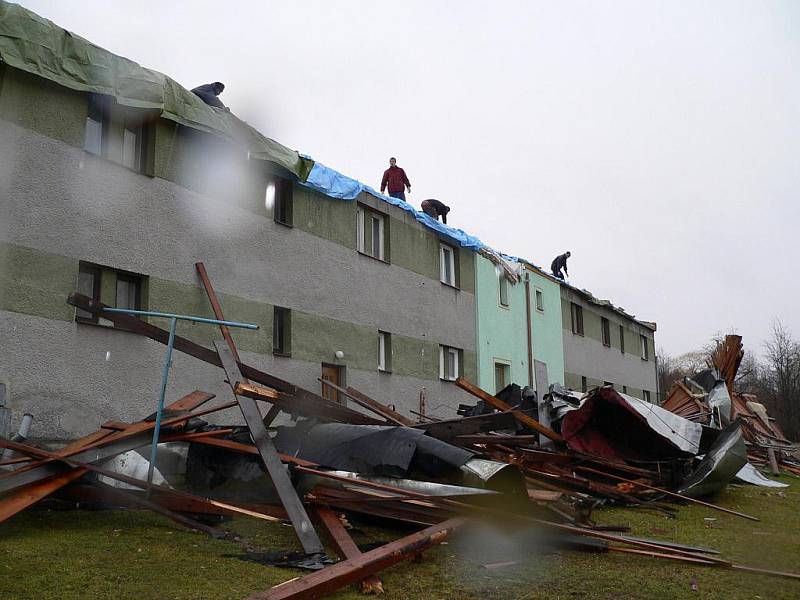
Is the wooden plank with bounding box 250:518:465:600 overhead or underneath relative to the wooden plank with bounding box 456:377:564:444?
underneath

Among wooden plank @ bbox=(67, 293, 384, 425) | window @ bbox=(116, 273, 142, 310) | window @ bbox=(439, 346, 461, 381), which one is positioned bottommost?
wooden plank @ bbox=(67, 293, 384, 425)

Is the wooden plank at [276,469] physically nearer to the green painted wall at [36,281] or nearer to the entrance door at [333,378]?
the green painted wall at [36,281]

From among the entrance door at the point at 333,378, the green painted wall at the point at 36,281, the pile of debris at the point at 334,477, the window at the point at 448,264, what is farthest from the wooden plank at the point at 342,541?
the window at the point at 448,264

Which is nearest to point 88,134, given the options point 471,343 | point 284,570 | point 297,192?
point 297,192

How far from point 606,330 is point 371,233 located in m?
17.5

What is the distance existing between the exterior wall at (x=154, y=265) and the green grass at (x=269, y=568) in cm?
281

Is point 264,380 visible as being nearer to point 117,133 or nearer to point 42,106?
point 117,133

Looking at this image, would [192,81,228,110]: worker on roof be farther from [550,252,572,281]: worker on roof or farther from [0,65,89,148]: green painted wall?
[550,252,572,281]: worker on roof

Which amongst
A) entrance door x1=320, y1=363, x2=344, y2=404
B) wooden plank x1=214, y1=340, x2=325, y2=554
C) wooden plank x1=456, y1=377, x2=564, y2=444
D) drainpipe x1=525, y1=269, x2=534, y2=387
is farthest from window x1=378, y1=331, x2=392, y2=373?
wooden plank x1=214, y1=340, x2=325, y2=554

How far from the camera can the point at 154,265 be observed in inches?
423

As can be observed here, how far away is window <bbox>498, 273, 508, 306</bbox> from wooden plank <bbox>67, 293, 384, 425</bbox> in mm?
12950

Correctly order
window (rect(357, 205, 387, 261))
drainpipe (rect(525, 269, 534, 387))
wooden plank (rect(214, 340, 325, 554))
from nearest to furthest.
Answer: wooden plank (rect(214, 340, 325, 554)) < window (rect(357, 205, 387, 261)) < drainpipe (rect(525, 269, 534, 387))

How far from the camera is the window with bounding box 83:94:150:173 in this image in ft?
33.7

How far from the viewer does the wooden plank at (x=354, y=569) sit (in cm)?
452
